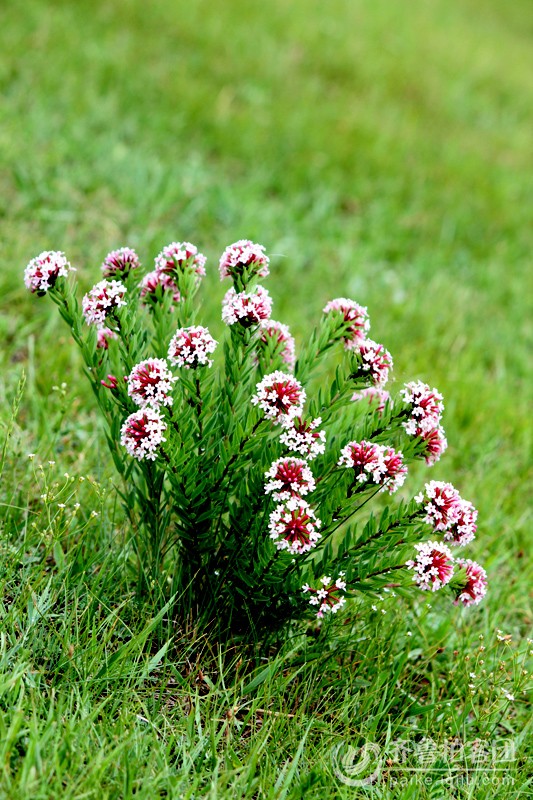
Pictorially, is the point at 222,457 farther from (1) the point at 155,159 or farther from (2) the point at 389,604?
(1) the point at 155,159

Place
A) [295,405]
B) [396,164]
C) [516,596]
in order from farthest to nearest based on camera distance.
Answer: [396,164], [516,596], [295,405]

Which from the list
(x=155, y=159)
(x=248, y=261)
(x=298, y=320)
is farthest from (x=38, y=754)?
(x=155, y=159)

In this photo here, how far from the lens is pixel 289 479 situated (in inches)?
79.4

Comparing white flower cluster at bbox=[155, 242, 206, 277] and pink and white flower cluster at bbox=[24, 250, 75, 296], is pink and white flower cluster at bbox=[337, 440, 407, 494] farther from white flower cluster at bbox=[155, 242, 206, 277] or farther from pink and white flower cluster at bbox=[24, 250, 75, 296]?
pink and white flower cluster at bbox=[24, 250, 75, 296]

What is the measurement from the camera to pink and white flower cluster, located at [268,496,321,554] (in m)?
1.96

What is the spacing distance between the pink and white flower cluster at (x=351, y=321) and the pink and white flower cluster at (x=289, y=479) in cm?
48

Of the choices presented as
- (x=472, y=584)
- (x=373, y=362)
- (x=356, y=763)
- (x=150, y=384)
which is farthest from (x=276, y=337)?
(x=356, y=763)

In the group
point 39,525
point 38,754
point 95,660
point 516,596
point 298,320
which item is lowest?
point 38,754

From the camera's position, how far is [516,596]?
322 cm

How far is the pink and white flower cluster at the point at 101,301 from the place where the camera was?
2.14 meters

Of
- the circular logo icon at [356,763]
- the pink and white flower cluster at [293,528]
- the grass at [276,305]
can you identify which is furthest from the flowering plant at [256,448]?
the circular logo icon at [356,763]

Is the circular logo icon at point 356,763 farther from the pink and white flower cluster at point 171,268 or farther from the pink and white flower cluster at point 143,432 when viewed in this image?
the pink and white flower cluster at point 171,268

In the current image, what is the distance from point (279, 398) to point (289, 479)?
0.73ft

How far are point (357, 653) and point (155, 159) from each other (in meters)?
4.50
